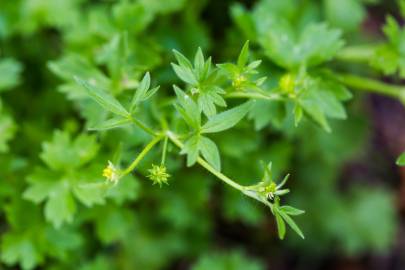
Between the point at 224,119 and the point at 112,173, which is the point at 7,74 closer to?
the point at 112,173

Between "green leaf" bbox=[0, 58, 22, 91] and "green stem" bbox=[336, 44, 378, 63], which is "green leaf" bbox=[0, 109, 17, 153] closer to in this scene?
"green leaf" bbox=[0, 58, 22, 91]

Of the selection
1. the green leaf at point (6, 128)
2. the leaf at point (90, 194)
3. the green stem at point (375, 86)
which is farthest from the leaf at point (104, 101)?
the green stem at point (375, 86)

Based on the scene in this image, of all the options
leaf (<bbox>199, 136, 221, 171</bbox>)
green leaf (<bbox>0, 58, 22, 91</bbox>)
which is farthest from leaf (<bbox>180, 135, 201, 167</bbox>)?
green leaf (<bbox>0, 58, 22, 91</bbox>)

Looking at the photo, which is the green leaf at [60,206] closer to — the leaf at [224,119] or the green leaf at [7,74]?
the green leaf at [7,74]

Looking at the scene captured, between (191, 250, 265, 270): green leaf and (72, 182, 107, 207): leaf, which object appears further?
(191, 250, 265, 270): green leaf

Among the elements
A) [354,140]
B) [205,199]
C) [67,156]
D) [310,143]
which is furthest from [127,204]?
[354,140]
